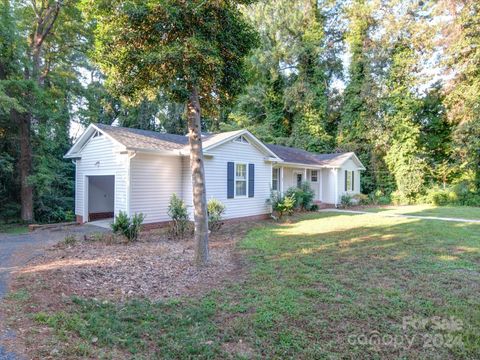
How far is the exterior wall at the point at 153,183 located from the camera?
10633 mm

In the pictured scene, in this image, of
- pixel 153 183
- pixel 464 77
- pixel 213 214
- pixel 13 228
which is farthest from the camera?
pixel 464 77

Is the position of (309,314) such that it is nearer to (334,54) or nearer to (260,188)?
(260,188)

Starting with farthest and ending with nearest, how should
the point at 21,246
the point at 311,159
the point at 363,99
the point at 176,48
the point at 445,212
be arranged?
the point at 363,99 < the point at 311,159 < the point at 445,212 < the point at 21,246 < the point at 176,48

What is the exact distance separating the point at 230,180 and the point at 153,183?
318 cm

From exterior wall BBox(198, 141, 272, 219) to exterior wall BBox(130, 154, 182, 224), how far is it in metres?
0.56

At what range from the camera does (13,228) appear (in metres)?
12.1

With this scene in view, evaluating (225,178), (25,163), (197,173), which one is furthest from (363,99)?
(25,163)

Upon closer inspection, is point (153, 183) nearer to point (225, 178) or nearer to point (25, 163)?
point (225, 178)

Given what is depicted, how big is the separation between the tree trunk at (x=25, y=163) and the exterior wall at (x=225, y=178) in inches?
281

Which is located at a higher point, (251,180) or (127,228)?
(251,180)

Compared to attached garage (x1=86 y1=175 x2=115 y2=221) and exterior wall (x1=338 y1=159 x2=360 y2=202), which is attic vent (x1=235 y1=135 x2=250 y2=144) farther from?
exterior wall (x1=338 y1=159 x2=360 y2=202)

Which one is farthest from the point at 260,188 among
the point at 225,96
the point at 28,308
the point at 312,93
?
the point at 312,93

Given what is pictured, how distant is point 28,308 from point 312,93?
82.5 feet

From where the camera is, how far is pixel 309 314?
411 cm
